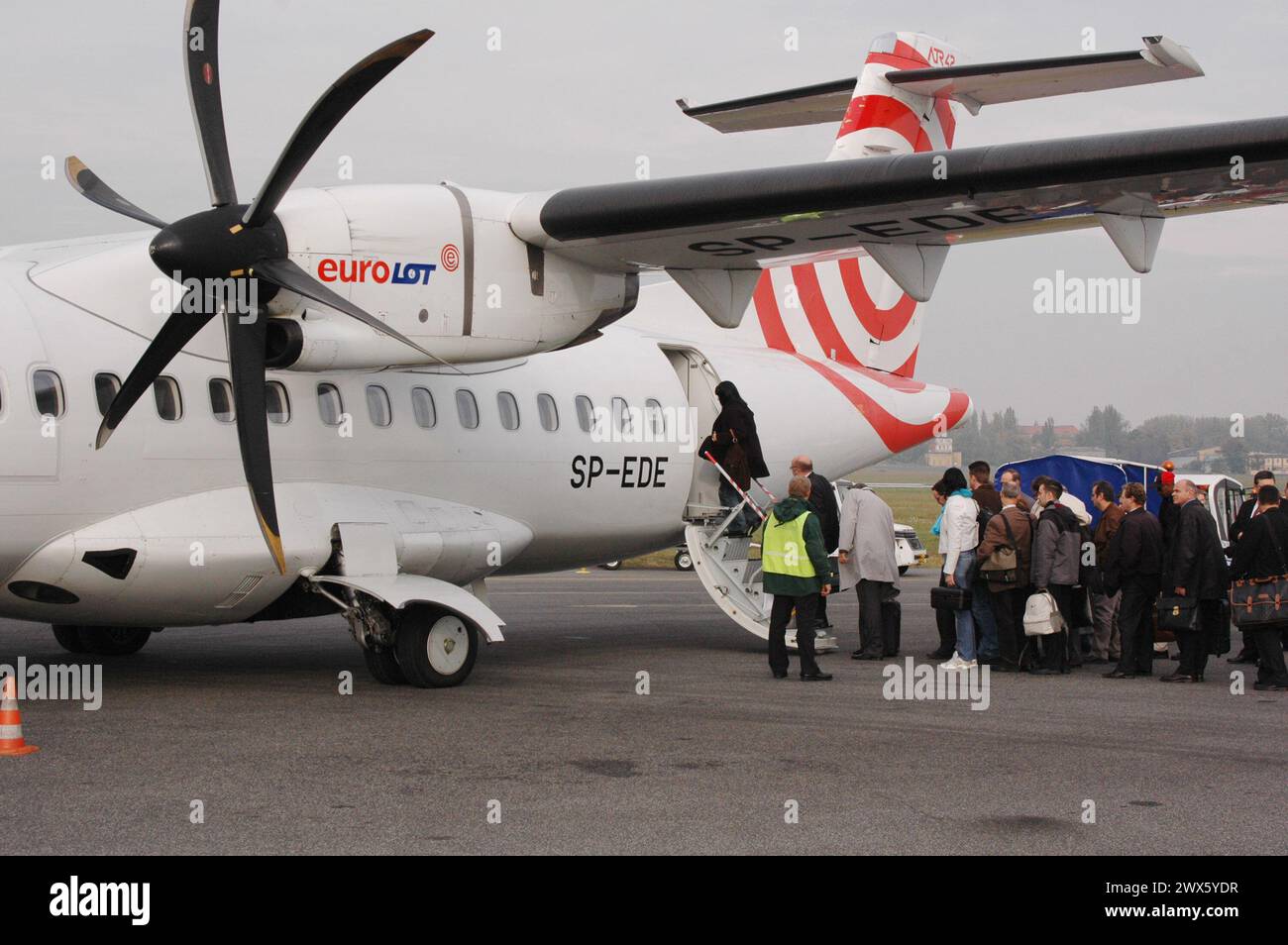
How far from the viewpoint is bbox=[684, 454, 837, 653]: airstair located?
13.8 meters

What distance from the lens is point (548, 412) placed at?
13102 millimetres

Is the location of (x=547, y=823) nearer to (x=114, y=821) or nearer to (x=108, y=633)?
(x=114, y=821)

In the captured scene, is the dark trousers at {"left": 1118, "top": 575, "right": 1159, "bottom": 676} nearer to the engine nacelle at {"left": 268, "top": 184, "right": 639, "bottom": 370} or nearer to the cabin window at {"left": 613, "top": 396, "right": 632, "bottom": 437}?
the cabin window at {"left": 613, "top": 396, "right": 632, "bottom": 437}

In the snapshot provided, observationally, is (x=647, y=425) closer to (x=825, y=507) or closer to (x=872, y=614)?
(x=825, y=507)

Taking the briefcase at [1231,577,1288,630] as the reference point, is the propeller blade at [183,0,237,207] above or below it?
above

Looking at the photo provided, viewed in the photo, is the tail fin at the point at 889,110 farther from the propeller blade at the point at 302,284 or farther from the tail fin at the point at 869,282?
the propeller blade at the point at 302,284

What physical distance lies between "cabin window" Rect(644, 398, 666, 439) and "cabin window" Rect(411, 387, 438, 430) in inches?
114

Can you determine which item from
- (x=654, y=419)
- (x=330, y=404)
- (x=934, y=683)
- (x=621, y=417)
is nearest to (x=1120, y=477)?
(x=654, y=419)

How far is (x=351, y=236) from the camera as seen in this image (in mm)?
10125

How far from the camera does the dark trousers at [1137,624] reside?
38.1 ft

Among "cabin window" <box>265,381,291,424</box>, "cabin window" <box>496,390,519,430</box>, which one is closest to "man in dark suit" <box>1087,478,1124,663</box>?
"cabin window" <box>496,390,519,430</box>

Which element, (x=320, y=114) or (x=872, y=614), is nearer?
(x=320, y=114)

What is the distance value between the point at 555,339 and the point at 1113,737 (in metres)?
5.24

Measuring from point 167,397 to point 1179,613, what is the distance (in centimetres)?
806
